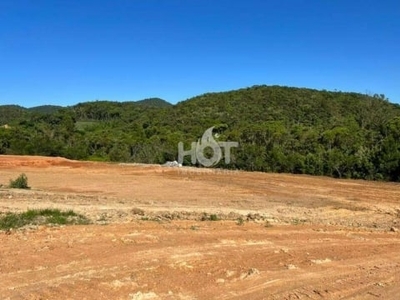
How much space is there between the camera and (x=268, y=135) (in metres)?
42.1

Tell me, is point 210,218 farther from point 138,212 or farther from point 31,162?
point 31,162

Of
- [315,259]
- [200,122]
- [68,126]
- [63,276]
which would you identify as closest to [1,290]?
[63,276]

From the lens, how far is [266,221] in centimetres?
1112

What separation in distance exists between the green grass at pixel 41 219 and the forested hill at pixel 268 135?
76.0ft

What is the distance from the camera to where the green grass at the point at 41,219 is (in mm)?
→ 9219

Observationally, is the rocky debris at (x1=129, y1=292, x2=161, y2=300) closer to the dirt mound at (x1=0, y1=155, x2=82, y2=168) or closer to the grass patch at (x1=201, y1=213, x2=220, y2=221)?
the grass patch at (x1=201, y1=213, x2=220, y2=221)

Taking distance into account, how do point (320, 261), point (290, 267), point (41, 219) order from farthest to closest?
point (41, 219) → point (320, 261) → point (290, 267)

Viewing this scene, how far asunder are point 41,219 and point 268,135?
111ft

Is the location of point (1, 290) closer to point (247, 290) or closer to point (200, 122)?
point (247, 290)

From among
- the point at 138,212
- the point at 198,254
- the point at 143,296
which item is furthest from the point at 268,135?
the point at 143,296

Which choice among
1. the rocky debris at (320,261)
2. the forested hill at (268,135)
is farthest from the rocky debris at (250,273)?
the forested hill at (268,135)

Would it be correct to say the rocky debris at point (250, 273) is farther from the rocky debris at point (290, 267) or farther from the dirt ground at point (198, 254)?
the rocky debris at point (290, 267)

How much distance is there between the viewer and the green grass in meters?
9.22

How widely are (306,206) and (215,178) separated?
32.9ft
